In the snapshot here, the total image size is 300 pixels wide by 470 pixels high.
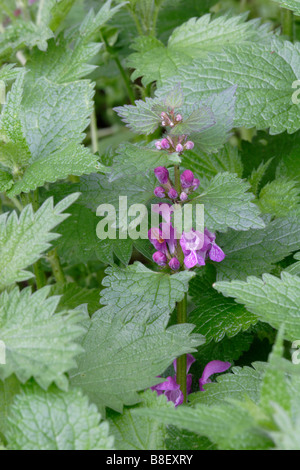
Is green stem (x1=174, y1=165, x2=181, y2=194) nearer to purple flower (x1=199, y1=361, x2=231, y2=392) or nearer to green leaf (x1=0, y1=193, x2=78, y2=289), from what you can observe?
green leaf (x1=0, y1=193, x2=78, y2=289)

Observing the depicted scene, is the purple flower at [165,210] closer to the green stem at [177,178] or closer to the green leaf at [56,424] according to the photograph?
the green stem at [177,178]

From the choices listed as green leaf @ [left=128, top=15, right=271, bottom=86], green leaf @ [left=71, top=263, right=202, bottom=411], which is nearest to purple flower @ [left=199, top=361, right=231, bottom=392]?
green leaf @ [left=71, top=263, right=202, bottom=411]

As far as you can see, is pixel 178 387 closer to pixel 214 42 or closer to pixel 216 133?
pixel 216 133

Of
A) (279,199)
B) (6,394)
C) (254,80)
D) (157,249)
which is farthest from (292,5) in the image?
(6,394)

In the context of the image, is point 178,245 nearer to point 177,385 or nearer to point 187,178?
point 187,178

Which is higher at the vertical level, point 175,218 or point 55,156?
point 55,156

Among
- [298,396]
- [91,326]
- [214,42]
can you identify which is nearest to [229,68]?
[214,42]
